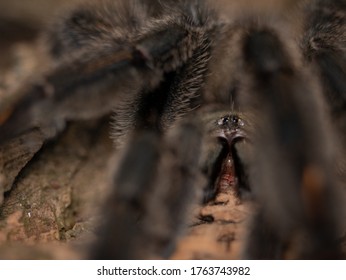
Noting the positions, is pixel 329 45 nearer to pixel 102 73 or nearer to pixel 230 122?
pixel 230 122

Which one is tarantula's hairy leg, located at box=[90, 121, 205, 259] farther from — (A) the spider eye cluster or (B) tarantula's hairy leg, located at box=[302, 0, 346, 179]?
(B) tarantula's hairy leg, located at box=[302, 0, 346, 179]

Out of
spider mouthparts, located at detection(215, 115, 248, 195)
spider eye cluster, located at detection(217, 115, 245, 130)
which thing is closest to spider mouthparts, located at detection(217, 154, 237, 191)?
spider mouthparts, located at detection(215, 115, 248, 195)

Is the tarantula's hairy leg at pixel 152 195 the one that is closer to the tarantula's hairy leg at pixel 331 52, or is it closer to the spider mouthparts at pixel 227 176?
the spider mouthparts at pixel 227 176

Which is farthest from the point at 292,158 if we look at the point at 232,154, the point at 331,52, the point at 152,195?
the point at 331,52

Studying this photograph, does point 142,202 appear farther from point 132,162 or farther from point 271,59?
point 271,59

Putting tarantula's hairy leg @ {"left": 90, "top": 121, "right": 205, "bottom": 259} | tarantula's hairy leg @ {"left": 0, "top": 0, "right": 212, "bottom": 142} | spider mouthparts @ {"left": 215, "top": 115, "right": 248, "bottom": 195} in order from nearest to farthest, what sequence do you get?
tarantula's hairy leg @ {"left": 90, "top": 121, "right": 205, "bottom": 259}, tarantula's hairy leg @ {"left": 0, "top": 0, "right": 212, "bottom": 142}, spider mouthparts @ {"left": 215, "top": 115, "right": 248, "bottom": 195}

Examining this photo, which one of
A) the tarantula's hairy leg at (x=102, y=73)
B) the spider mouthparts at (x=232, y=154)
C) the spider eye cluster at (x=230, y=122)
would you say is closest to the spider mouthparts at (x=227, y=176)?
the spider mouthparts at (x=232, y=154)

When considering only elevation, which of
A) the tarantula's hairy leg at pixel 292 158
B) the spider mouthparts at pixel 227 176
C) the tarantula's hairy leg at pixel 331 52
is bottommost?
the tarantula's hairy leg at pixel 292 158
